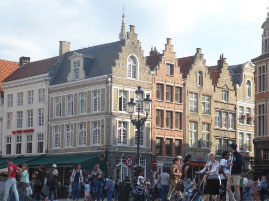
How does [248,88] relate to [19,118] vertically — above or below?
above

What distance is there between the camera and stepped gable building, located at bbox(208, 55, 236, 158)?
191 feet

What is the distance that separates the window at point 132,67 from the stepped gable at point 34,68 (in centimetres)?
792

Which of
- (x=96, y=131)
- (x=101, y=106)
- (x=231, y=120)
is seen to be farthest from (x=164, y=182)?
(x=231, y=120)

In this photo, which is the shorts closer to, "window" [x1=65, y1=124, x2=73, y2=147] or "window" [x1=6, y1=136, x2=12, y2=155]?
"window" [x1=65, y1=124, x2=73, y2=147]

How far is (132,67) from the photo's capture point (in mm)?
52094

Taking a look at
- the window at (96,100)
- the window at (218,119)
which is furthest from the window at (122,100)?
the window at (218,119)

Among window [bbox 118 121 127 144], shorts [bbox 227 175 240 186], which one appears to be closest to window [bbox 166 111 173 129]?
window [bbox 118 121 127 144]

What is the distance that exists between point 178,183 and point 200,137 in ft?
116

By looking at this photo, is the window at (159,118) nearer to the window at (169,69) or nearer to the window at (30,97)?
the window at (169,69)

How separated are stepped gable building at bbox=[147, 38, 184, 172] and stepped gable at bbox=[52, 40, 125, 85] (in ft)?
12.8

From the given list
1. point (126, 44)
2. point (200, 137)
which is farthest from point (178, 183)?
point (200, 137)

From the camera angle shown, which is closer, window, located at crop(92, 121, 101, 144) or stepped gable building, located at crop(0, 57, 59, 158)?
window, located at crop(92, 121, 101, 144)

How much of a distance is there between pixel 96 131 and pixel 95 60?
6294 millimetres

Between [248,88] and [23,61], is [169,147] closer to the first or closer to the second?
[248,88]
